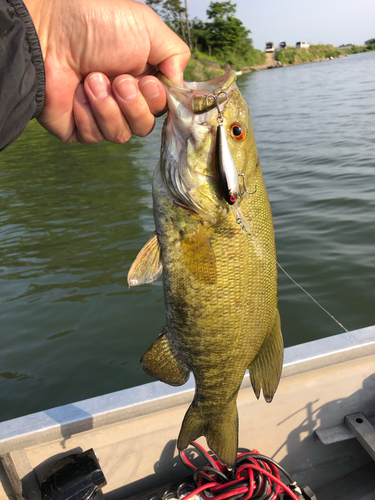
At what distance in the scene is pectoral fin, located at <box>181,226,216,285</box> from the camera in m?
1.71

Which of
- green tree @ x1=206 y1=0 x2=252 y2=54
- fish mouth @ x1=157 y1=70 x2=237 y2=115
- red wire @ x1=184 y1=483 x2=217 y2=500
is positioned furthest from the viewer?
green tree @ x1=206 y1=0 x2=252 y2=54

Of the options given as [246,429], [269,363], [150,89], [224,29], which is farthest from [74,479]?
[224,29]

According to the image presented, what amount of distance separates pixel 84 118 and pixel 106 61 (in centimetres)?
30

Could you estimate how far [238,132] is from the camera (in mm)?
1706

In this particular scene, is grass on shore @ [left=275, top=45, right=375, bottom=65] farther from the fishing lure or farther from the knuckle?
the fishing lure

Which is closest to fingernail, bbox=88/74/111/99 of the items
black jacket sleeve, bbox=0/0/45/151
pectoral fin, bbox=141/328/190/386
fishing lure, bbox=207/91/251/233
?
black jacket sleeve, bbox=0/0/45/151

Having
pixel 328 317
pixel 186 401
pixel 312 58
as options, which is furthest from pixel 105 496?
pixel 312 58

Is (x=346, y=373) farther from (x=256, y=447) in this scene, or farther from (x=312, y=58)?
(x=312, y=58)

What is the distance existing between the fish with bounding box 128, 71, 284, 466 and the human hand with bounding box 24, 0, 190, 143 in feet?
0.49

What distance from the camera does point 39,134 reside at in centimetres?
2244

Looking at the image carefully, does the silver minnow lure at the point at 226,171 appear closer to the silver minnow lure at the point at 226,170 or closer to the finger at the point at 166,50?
the silver minnow lure at the point at 226,170

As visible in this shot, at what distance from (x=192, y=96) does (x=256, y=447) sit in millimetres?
2584

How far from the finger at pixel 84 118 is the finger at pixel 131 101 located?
0.68ft

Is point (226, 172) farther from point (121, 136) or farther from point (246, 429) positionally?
point (246, 429)
